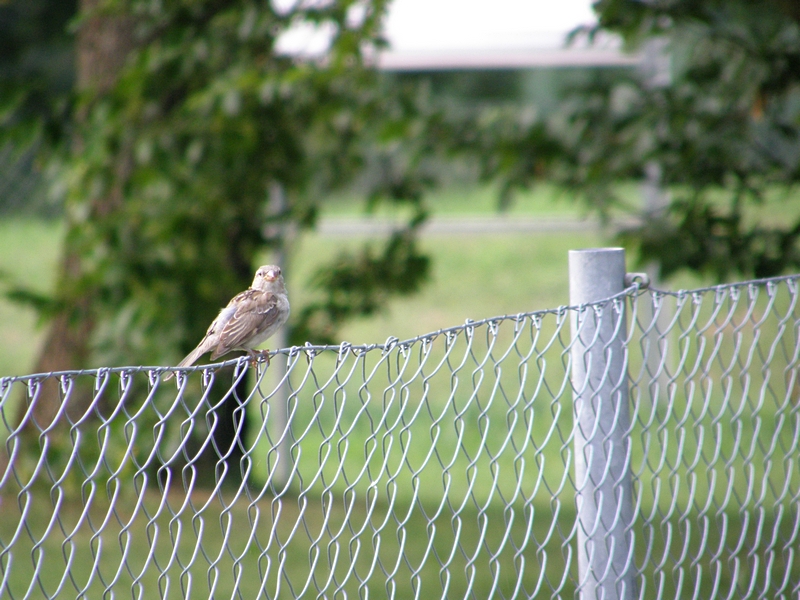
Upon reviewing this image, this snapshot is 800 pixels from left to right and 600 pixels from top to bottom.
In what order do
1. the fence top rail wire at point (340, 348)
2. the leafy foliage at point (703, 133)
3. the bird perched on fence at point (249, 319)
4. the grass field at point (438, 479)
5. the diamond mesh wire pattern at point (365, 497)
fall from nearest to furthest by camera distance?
1. the fence top rail wire at point (340, 348)
2. the grass field at point (438, 479)
3. the bird perched on fence at point (249, 319)
4. the diamond mesh wire pattern at point (365, 497)
5. the leafy foliage at point (703, 133)

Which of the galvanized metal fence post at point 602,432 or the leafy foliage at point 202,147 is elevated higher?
the leafy foliage at point 202,147

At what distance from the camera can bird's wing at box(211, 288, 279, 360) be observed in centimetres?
283

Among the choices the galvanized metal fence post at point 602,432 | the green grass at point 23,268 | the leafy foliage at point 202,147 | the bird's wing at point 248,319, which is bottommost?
the galvanized metal fence post at point 602,432

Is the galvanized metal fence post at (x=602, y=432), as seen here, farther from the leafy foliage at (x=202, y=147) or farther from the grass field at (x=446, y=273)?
the grass field at (x=446, y=273)

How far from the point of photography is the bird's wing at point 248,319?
112 inches

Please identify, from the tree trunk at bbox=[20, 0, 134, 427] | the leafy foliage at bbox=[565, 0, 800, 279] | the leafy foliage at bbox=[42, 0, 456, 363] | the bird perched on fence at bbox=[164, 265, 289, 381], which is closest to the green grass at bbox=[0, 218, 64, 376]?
the tree trunk at bbox=[20, 0, 134, 427]

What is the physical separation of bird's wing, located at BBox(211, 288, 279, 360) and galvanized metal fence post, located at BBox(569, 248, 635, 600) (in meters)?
1.13

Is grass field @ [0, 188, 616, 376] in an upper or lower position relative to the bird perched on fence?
upper

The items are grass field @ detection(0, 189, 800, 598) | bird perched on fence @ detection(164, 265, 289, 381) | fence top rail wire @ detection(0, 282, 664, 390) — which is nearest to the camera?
fence top rail wire @ detection(0, 282, 664, 390)

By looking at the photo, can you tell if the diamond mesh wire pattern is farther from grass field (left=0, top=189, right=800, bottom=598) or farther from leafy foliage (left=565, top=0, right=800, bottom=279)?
leafy foliage (left=565, top=0, right=800, bottom=279)

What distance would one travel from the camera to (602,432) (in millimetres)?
2182

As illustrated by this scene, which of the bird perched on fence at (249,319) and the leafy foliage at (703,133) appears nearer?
the bird perched on fence at (249,319)

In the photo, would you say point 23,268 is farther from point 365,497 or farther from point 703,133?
point 703,133

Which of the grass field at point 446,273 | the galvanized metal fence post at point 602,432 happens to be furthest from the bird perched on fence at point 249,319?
the grass field at point 446,273
